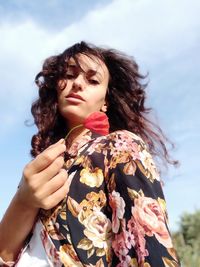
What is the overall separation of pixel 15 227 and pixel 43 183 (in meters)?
0.16

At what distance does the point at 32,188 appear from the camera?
164 cm

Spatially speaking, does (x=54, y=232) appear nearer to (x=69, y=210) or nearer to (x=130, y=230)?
(x=69, y=210)

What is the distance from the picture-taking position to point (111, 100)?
2211 mm

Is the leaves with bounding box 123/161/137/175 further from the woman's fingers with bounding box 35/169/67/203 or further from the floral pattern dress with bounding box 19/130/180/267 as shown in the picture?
the woman's fingers with bounding box 35/169/67/203

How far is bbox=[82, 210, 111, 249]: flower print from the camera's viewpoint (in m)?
1.62

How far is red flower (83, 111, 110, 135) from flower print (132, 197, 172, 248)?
39cm

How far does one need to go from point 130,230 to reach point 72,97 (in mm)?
600

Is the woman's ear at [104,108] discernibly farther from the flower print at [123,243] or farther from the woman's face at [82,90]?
the flower print at [123,243]

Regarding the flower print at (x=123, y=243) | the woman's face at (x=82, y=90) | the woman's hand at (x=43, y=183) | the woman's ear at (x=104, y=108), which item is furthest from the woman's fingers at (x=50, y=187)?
the woman's ear at (x=104, y=108)

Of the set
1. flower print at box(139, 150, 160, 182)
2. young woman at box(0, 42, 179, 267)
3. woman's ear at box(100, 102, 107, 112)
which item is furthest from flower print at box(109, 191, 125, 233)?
woman's ear at box(100, 102, 107, 112)

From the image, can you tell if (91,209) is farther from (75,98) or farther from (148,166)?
(75,98)

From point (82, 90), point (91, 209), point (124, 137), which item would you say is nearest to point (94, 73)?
point (82, 90)

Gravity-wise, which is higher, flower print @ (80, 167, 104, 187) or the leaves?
flower print @ (80, 167, 104, 187)

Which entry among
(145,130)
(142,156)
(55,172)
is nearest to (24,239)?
(55,172)
